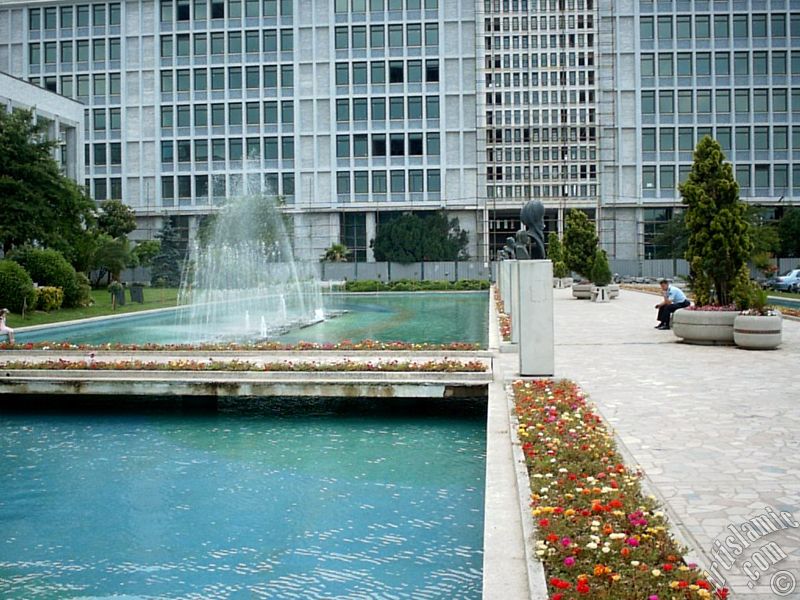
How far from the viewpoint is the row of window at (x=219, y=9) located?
70.8 metres

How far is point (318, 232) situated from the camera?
7100 centimetres

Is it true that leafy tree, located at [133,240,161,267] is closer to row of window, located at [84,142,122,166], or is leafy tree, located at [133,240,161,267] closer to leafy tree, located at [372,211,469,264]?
row of window, located at [84,142,122,166]

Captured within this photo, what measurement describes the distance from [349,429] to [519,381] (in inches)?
94.8

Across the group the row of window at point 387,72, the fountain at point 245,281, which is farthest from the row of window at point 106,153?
the row of window at point 387,72

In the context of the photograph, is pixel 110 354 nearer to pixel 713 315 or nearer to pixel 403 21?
pixel 713 315

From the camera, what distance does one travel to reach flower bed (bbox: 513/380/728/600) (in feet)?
14.0

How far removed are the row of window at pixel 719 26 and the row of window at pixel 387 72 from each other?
704 inches

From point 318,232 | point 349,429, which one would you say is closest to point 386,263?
point 318,232

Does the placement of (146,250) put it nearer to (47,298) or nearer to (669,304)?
(47,298)

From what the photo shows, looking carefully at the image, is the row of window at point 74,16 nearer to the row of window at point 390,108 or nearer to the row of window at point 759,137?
the row of window at point 390,108

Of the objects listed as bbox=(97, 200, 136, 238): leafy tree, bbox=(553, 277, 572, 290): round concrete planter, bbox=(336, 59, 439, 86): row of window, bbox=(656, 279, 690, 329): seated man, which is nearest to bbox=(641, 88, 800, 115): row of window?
bbox=(336, 59, 439, 86): row of window

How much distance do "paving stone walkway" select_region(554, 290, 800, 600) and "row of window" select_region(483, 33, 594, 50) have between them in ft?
194

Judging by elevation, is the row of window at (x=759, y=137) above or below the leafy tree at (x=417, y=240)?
above

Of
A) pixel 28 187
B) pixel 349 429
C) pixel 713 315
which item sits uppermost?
pixel 28 187
